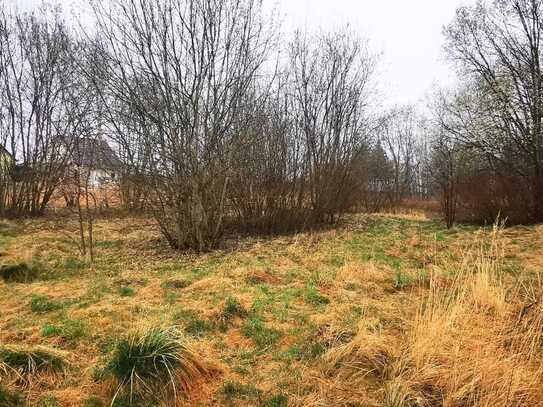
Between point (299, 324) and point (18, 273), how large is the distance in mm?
4247

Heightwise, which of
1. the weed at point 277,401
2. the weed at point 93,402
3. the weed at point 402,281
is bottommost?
the weed at point 277,401

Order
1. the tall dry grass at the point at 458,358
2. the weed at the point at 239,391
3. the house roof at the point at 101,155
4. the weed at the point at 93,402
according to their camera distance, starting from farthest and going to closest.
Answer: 1. the house roof at the point at 101,155
2. the weed at the point at 239,391
3. the weed at the point at 93,402
4. the tall dry grass at the point at 458,358

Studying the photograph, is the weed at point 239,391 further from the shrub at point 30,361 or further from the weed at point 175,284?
the weed at point 175,284

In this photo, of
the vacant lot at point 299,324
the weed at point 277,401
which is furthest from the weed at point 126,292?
the weed at point 277,401

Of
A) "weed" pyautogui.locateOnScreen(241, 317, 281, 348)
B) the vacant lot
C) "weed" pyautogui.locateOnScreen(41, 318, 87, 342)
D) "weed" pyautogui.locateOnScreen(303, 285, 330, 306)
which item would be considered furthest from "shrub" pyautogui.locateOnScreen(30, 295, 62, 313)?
"weed" pyautogui.locateOnScreen(303, 285, 330, 306)

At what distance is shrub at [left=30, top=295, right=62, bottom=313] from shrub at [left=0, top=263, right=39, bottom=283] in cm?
120

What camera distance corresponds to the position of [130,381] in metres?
2.43

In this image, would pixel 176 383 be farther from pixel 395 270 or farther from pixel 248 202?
pixel 248 202

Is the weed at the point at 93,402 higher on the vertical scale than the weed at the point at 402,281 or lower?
lower

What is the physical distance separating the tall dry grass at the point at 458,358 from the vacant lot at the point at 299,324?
0.03ft

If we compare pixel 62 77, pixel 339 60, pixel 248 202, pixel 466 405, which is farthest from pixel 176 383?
pixel 62 77

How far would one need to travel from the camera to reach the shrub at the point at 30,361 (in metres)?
2.52

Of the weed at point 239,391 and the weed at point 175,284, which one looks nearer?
the weed at point 239,391

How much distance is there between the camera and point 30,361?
2598 millimetres
